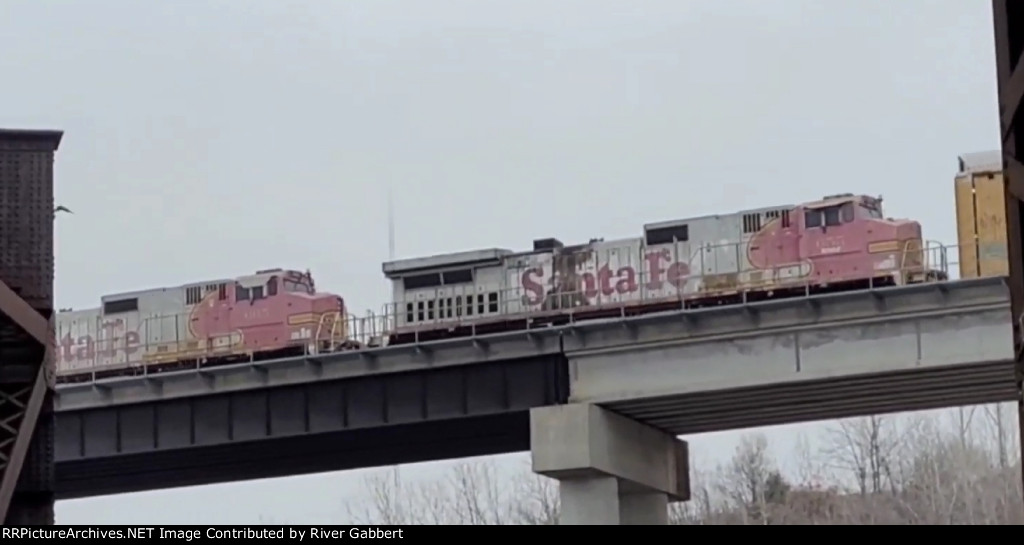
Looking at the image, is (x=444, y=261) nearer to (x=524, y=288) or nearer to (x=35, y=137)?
(x=524, y=288)

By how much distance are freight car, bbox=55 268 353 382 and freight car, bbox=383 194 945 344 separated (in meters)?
3.09

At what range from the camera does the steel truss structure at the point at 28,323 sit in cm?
1631

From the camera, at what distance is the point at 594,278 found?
54.4 m

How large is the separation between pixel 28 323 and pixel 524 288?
39.3 m

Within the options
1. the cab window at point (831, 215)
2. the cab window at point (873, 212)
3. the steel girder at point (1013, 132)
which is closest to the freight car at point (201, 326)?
the cab window at point (831, 215)

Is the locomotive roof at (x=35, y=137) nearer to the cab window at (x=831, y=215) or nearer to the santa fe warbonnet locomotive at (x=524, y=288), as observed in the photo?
the santa fe warbonnet locomotive at (x=524, y=288)

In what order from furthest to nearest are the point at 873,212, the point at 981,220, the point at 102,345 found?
the point at 102,345
the point at 873,212
the point at 981,220

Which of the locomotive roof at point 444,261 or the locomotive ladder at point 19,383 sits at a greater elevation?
the locomotive roof at point 444,261

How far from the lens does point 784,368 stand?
47.6 meters

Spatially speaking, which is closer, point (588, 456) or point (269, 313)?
point (588, 456)

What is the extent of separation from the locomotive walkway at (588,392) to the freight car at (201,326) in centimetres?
310

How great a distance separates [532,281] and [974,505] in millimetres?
41799
